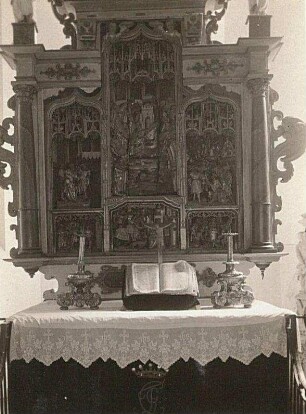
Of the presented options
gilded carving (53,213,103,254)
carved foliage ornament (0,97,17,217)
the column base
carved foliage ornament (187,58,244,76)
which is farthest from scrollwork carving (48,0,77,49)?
the column base

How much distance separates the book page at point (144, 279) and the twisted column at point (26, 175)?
1011 mm

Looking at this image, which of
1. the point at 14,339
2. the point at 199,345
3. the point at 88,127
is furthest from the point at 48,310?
the point at 88,127

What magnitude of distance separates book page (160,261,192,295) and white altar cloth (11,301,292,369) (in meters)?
0.42

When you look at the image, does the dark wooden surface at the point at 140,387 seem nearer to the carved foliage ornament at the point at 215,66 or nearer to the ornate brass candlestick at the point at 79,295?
the ornate brass candlestick at the point at 79,295

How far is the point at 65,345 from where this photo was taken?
466 centimetres

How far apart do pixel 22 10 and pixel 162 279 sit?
2769 millimetres

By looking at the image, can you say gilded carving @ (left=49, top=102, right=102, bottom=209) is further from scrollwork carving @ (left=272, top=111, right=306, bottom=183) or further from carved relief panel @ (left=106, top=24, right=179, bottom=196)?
scrollwork carving @ (left=272, top=111, right=306, bottom=183)

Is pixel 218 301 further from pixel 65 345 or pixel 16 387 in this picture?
pixel 16 387

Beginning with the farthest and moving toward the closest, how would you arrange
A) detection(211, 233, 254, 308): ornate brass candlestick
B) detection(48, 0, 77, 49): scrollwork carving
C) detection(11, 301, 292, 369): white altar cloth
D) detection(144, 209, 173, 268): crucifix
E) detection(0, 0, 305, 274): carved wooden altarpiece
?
detection(48, 0, 77, 49): scrollwork carving, detection(0, 0, 305, 274): carved wooden altarpiece, detection(144, 209, 173, 268): crucifix, detection(211, 233, 254, 308): ornate brass candlestick, detection(11, 301, 292, 369): white altar cloth

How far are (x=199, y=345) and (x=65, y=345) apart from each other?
3.05 ft

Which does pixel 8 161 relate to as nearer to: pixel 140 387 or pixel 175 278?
pixel 175 278

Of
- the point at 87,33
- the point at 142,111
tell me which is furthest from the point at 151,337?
the point at 87,33

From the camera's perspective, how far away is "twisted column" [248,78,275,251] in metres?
5.92

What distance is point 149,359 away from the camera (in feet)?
15.3
